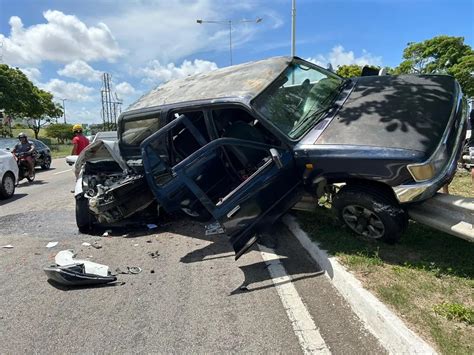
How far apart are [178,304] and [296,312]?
1.11 metres

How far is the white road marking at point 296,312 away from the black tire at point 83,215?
128 inches

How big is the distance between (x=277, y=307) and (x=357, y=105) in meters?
2.70

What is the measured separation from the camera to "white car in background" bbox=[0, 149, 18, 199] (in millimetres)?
9844

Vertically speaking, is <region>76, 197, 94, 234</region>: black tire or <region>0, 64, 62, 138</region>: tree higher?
<region>0, 64, 62, 138</region>: tree

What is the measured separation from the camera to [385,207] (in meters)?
3.92

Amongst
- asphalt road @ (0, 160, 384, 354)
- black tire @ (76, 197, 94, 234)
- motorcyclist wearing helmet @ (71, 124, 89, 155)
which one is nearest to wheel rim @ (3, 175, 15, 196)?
motorcyclist wearing helmet @ (71, 124, 89, 155)

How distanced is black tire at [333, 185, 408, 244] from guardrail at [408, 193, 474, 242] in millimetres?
189

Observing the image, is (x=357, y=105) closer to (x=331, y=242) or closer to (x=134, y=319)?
(x=331, y=242)

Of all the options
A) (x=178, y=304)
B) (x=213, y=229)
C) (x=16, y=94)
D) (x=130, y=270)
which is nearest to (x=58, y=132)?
(x=16, y=94)

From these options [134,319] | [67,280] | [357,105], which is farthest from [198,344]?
[357,105]

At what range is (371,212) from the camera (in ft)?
13.4

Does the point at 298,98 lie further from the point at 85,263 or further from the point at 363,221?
the point at 85,263

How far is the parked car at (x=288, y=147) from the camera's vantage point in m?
3.89

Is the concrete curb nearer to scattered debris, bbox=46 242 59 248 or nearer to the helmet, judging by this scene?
scattered debris, bbox=46 242 59 248
